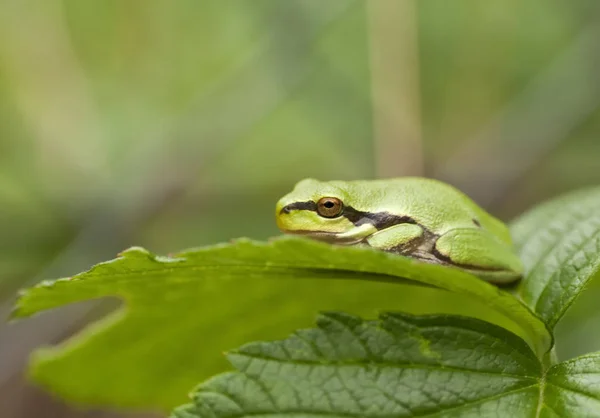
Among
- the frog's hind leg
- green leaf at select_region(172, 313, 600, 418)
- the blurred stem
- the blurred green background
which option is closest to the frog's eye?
the frog's hind leg

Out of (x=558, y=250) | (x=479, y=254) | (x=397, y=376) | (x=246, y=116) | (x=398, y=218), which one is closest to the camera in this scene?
(x=397, y=376)

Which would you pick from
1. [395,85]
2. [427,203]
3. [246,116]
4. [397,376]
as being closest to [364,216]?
[427,203]

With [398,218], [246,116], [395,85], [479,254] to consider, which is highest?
[395,85]

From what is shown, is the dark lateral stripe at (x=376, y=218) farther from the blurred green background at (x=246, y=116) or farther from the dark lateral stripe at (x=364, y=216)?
the blurred green background at (x=246, y=116)

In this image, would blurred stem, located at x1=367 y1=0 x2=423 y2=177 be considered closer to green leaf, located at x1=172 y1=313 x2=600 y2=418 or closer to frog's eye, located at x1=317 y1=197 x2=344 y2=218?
frog's eye, located at x1=317 y1=197 x2=344 y2=218

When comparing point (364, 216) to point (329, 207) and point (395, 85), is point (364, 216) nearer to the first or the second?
point (329, 207)

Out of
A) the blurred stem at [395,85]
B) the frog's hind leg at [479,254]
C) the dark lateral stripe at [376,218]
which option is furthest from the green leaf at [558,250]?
the blurred stem at [395,85]
